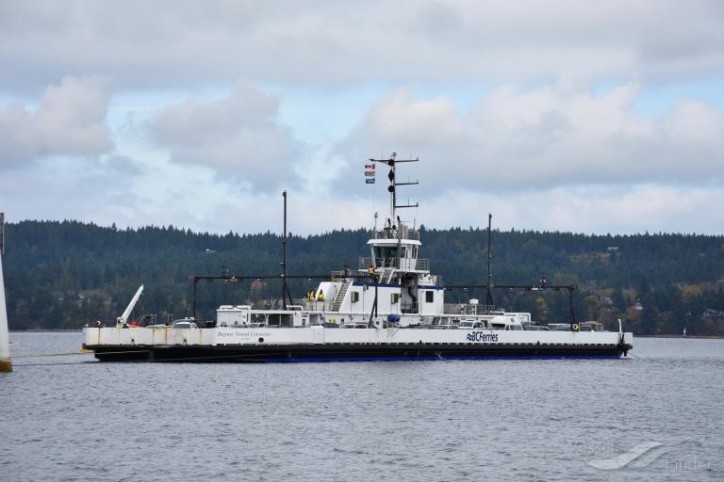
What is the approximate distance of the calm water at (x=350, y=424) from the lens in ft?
140

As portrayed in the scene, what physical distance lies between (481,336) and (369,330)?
8890 millimetres

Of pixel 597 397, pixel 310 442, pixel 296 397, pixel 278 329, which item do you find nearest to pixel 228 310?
pixel 278 329

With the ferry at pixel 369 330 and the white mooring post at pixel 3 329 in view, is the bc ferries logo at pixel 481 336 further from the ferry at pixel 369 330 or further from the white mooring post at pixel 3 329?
the white mooring post at pixel 3 329

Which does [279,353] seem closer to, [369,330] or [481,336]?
[369,330]

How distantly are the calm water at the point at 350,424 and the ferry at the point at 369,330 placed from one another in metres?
1.32

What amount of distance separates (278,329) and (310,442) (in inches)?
1258

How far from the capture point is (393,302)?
3497 inches

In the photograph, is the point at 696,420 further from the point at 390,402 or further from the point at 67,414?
Answer: the point at 67,414

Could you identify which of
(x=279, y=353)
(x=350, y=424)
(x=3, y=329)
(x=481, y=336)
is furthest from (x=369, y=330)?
(x=350, y=424)

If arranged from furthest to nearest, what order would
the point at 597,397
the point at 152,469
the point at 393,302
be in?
the point at 393,302
the point at 597,397
the point at 152,469

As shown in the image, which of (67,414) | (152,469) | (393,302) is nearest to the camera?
(152,469)

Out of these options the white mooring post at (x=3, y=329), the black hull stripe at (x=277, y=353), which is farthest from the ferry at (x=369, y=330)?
the white mooring post at (x=3, y=329)

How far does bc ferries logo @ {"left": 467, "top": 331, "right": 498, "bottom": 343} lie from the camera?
287ft

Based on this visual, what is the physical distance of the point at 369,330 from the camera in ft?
274
